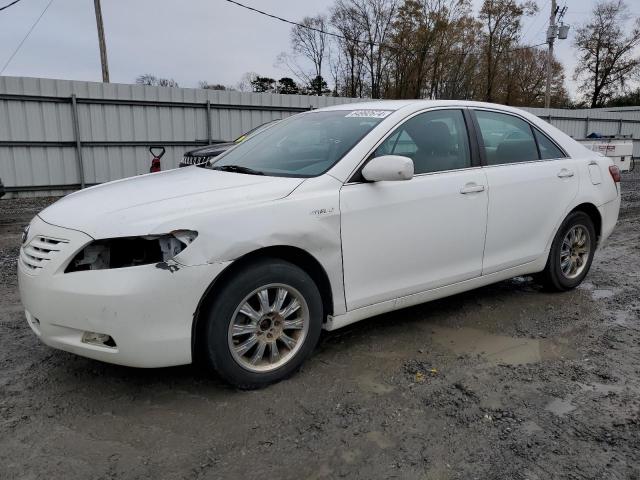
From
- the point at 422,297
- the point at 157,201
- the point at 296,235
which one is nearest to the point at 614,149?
the point at 422,297

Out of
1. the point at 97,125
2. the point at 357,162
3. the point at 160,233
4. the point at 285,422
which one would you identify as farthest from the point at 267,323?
the point at 97,125

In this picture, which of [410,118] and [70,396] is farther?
[410,118]

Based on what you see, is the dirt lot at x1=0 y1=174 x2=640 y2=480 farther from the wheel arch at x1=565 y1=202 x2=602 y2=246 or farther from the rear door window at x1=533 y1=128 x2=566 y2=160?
the rear door window at x1=533 y1=128 x2=566 y2=160

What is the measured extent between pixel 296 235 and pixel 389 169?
2.35ft

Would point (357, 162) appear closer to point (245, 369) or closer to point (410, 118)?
point (410, 118)

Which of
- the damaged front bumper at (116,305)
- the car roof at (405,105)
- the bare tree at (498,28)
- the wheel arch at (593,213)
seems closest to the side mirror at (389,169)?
the car roof at (405,105)

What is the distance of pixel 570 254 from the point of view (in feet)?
15.5

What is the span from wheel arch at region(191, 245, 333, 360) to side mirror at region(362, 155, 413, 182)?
0.64 meters

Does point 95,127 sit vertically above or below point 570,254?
above

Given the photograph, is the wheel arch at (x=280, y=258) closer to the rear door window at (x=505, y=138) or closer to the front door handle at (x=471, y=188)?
the front door handle at (x=471, y=188)

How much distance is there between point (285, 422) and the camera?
266 cm

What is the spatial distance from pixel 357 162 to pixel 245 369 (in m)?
1.41

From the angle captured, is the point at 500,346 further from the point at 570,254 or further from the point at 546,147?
the point at 546,147

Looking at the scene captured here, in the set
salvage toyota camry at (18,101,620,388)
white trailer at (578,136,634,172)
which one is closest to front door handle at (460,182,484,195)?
salvage toyota camry at (18,101,620,388)
